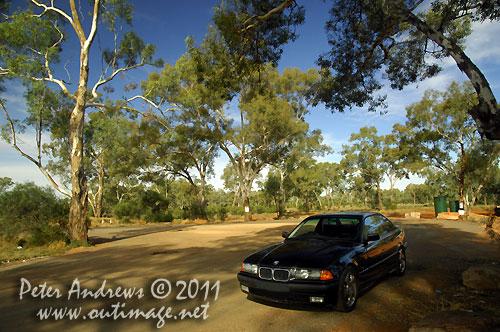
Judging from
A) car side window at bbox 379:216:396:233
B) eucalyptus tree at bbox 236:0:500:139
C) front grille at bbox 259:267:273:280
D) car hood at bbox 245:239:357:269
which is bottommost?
front grille at bbox 259:267:273:280

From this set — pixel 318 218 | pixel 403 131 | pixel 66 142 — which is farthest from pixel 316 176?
pixel 318 218

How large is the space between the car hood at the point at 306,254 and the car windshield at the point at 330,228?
13.5 inches

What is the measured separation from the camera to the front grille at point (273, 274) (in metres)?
4.18

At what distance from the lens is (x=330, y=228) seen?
5.68m

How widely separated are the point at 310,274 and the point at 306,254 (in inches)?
19.4

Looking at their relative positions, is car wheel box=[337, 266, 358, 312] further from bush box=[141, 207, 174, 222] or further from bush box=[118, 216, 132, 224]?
bush box=[118, 216, 132, 224]

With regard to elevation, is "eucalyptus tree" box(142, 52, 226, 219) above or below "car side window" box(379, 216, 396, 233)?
above

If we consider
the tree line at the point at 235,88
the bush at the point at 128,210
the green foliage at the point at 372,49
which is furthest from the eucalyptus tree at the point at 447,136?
the bush at the point at 128,210

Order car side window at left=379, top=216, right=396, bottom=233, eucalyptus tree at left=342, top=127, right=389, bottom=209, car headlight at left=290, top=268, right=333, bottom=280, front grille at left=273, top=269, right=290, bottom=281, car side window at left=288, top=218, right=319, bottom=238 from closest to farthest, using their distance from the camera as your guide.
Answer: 1. car headlight at left=290, top=268, right=333, bottom=280
2. front grille at left=273, top=269, right=290, bottom=281
3. car side window at left=288, top=218, right=319, bottom=238
4. car side window at left=379, top=216, right=396, bottom=233
5. eucalyptus tree at left=342, top=127, right=389, bottom=209

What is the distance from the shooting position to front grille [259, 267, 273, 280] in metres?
4.31

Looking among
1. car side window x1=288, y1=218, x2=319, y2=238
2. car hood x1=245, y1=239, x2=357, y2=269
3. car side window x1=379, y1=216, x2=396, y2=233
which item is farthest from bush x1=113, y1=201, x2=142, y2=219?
car hood x1=245, y1=239, x2=357, y2=269

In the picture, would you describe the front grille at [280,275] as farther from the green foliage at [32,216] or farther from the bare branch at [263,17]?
the green foliage at [32,216]

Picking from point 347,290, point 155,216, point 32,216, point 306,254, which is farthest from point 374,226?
point 155,216

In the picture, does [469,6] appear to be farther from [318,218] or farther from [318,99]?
[318,218]
